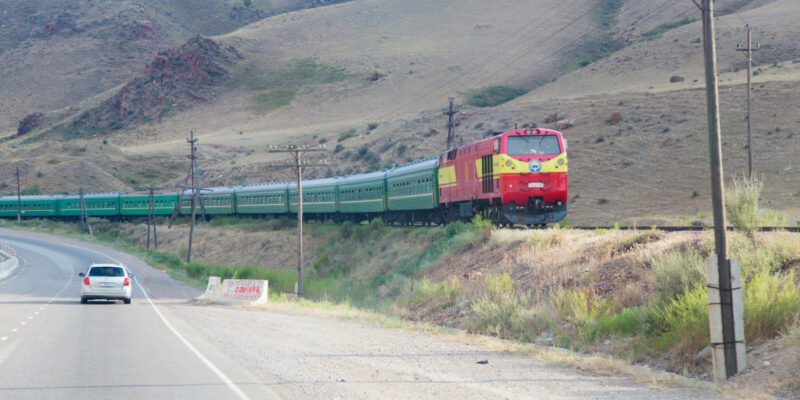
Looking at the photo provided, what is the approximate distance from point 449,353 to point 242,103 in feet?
424

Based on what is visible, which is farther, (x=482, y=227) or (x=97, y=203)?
(x=97, y=203)

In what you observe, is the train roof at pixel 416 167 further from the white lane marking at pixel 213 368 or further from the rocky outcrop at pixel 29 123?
the rocky outcrop at pixel 29 123

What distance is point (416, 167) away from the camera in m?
40.5

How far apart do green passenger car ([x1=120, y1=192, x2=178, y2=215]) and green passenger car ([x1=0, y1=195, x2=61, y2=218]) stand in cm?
884

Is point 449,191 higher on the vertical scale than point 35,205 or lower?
lower

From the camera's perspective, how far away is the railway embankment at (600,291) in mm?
11992

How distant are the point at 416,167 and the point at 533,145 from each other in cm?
1283

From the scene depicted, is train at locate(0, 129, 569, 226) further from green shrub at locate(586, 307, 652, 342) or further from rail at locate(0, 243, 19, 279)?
rail at locate(0, 243, 19, 279)

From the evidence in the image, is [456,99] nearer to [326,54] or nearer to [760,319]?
[326,54]

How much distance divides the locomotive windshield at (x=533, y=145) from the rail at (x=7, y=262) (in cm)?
3474

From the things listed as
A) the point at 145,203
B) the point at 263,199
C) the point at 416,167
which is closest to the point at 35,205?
the point at 145,203

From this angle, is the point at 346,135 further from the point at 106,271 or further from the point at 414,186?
the point at 106,271

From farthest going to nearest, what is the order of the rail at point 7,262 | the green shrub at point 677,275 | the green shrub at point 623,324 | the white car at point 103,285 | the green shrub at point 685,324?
the rail at point 7,262
the white car at point 103,285
the green shrub at point 623,324
the green shrub at point 677,275
the green shrub at point 685,324

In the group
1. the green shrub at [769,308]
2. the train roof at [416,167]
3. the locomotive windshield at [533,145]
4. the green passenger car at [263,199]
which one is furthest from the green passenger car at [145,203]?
the green shrub at [769,308]
